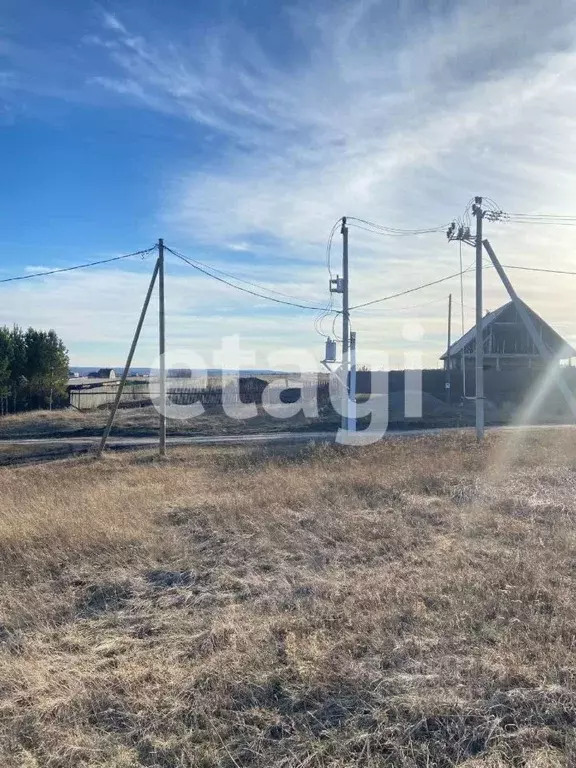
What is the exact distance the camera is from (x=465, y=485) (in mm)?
8711

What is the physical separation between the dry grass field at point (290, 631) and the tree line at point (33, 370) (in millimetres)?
21665

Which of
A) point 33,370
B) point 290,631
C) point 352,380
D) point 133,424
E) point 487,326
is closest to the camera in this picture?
point 290,631

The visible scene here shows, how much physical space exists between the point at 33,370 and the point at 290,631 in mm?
27521

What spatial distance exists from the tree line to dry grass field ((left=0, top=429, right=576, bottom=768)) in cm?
2167

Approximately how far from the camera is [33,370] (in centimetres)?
2803

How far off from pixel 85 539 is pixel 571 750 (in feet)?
15.4

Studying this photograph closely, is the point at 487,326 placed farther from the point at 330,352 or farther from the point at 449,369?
the point at 330,352

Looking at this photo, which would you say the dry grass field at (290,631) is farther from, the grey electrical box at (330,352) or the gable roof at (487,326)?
the gable roof at (487,326)

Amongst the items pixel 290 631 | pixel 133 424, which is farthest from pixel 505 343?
pixel 290 631

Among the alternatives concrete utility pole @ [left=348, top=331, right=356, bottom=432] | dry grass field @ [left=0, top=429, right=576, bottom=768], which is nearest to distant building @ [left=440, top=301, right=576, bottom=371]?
concrete utility pole @ [left=348, top=331, right=356, bottom=432]

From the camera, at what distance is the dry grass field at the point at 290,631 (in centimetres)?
265

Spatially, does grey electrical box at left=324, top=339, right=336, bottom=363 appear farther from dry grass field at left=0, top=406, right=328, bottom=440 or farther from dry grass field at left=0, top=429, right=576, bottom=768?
dry grass field at left=0, top=429, right=576, bottom=768

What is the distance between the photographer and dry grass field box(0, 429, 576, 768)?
265 cm

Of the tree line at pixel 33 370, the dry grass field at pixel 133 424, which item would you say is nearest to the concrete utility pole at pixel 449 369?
the dry grass field at pixel 133 424
